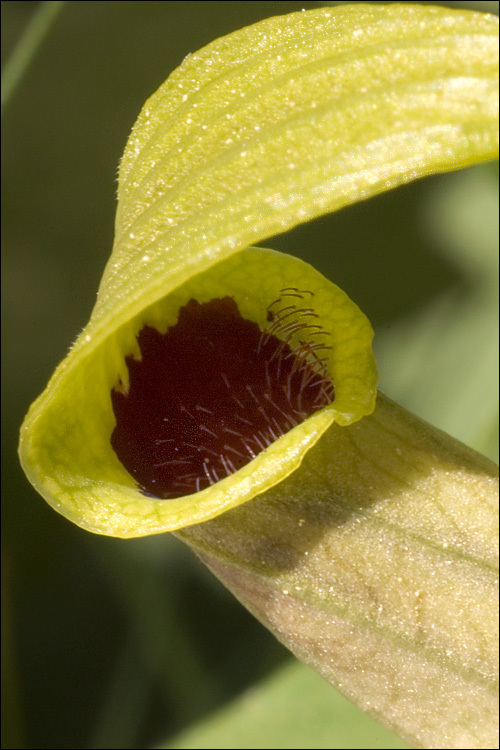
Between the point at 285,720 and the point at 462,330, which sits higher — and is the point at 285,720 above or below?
below

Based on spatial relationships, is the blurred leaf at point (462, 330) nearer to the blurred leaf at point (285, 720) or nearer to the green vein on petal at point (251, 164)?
the blurred leaf at point (285, 720)

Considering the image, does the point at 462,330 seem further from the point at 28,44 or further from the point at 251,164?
the point at 251,164

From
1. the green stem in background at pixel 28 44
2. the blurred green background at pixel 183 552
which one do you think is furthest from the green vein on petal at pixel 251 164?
the blurred green background at pixel 183 552

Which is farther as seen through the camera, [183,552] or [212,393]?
[183,552]

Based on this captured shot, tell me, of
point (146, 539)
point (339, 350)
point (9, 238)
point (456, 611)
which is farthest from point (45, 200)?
point (456, 611)

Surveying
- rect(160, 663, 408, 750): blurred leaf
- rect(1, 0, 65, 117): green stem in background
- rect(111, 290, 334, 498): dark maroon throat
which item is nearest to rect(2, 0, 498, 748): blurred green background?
rect(160, 663, 408, 750): blurred leaf

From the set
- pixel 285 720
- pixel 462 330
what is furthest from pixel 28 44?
pixel 285 720
